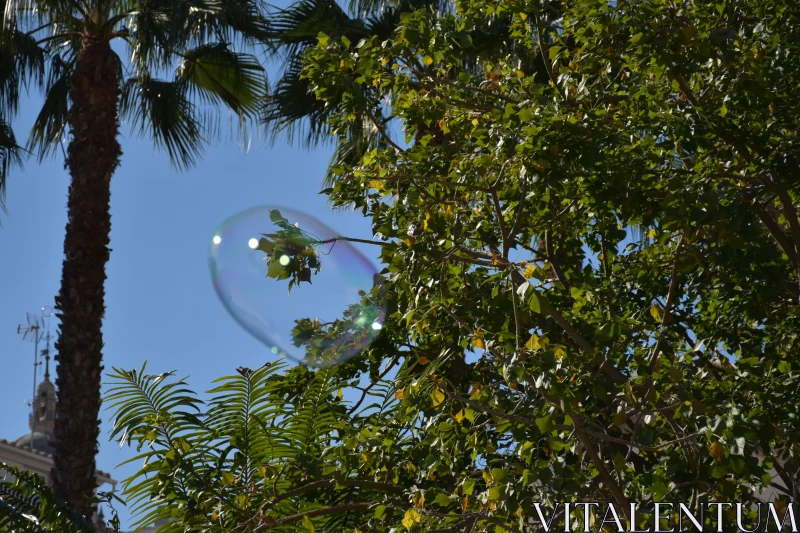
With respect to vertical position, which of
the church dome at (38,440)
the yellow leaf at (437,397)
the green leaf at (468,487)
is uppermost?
the church dome at (38,440)

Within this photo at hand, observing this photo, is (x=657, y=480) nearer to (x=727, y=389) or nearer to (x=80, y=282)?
(x=727, y=389)

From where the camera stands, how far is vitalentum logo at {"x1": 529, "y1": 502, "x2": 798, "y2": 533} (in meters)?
3.63

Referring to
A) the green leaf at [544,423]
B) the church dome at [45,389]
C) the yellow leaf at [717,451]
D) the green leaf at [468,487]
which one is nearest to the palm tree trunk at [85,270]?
the green leaf at [468,487]

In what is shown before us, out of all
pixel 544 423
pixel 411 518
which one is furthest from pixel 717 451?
pixel 411 518

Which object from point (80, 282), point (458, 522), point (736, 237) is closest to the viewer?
point (736, 237)

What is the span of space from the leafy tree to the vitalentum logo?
0.06 m

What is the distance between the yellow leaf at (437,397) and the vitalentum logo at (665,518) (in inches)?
21.8

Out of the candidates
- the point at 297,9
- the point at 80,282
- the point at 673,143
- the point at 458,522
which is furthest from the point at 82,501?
the point at 673,143

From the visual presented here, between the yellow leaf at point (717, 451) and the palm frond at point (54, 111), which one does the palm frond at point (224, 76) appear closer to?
the palm frond at point (54, 111)

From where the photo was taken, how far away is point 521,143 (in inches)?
157

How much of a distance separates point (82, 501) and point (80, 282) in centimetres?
176

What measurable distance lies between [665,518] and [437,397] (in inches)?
44.8

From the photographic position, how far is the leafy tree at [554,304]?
3.51m

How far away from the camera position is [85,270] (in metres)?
7.69
